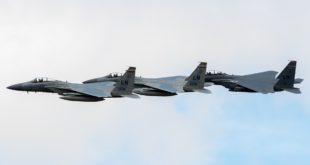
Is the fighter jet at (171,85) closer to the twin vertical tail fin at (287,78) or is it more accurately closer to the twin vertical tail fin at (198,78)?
the twin vertical tail fin at (198,78)

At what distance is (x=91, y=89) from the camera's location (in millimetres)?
141750

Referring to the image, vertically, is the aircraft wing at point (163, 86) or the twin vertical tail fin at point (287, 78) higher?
the twin vertical tail fin at point (287, 78)

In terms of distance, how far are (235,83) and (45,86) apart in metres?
29.7

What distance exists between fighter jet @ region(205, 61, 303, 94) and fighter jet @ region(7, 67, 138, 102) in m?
19.3

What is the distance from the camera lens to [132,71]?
13838 cm

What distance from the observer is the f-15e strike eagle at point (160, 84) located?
139250 millimetres

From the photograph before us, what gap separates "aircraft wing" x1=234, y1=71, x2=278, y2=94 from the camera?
152 meters

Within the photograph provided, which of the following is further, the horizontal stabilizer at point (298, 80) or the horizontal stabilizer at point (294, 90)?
the horizontal stabilizer at point (298, 80)

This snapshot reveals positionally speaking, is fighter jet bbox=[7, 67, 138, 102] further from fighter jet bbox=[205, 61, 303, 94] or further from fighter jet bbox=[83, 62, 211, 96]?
fighter jet bbox=[205, 61, 303, 94]

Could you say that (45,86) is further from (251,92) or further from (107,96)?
(251,92)

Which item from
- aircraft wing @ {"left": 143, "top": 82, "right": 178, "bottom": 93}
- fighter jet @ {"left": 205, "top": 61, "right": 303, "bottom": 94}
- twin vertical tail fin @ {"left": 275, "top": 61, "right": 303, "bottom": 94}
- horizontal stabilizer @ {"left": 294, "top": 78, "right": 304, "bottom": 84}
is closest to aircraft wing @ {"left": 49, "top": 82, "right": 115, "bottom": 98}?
aircraft wing @ {"left": 143, "top": 82, "right": 178, "bottom": 93}

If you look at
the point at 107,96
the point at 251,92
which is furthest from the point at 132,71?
the point at 251,92

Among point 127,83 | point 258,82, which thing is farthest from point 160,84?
point 258,82

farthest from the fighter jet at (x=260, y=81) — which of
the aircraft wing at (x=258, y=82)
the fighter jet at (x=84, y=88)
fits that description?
the fighter jet at (x=84, y=88)
